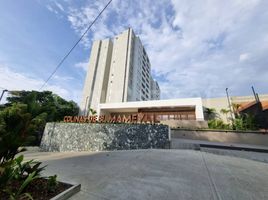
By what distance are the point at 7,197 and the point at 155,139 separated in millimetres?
7667

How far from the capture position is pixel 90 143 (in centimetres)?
1082

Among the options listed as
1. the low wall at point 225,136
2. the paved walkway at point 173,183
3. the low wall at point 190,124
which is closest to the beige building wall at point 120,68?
the low wall at point 190,124

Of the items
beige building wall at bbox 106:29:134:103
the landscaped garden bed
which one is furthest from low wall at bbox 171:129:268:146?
beige building wall at bbox 106:29:134:103

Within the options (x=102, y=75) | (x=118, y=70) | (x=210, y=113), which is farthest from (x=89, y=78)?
(x=210, y=113)

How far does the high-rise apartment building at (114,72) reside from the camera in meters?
40.6

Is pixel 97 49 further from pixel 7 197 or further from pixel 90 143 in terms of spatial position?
pixel 7 197

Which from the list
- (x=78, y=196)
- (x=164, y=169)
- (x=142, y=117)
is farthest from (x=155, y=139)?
(x=78, y=196)

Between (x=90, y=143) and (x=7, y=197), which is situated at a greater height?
(x=90, y=143)

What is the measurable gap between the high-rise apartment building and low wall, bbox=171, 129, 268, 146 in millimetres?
25455

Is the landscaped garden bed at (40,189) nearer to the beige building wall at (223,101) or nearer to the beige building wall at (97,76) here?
the beige building wall at (223,101)

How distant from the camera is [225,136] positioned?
41.1 ft

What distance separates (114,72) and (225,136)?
35.4 m

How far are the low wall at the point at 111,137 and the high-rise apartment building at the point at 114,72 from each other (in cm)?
2633

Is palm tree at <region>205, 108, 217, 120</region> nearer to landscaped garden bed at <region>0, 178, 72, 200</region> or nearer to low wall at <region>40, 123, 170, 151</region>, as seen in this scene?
low wall at <region>40, 123, 170, 151</region>
